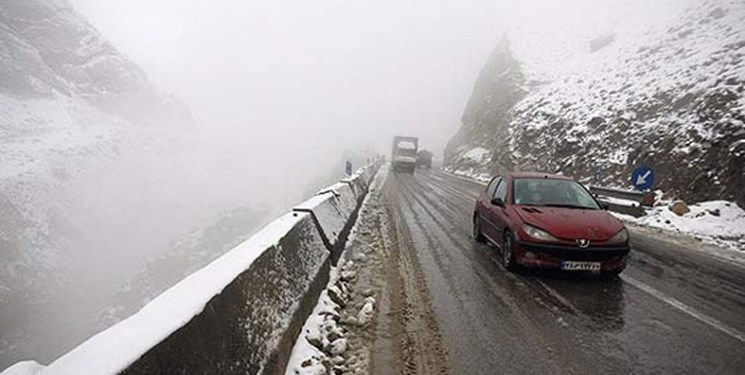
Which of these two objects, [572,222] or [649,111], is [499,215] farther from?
[649,111]

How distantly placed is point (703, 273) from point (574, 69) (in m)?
28.6

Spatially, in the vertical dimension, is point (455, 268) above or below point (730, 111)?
below

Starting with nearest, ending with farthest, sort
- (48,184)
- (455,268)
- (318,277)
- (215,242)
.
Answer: (318,277) < (455,268) < (48,184) < (215,242)

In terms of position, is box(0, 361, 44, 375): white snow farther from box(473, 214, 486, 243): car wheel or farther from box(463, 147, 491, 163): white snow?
box(463, 147, 491, 163): white snow

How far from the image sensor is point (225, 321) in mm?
2562

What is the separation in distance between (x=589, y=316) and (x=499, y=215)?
9.10ft

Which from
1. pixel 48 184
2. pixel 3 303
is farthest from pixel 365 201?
pixel 48 184

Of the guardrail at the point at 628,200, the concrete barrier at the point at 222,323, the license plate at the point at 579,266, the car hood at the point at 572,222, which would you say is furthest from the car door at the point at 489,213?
the guardrail at the point at 628,200

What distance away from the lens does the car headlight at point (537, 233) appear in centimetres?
624

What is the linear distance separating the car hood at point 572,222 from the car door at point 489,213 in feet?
2.81

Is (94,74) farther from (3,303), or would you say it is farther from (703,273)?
(703,273)

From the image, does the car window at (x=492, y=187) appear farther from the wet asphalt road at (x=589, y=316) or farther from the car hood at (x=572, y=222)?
the car hood at (x=572, y=222)

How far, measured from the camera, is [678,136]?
15578 mm

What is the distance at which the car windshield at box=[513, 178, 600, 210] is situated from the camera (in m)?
7.33
